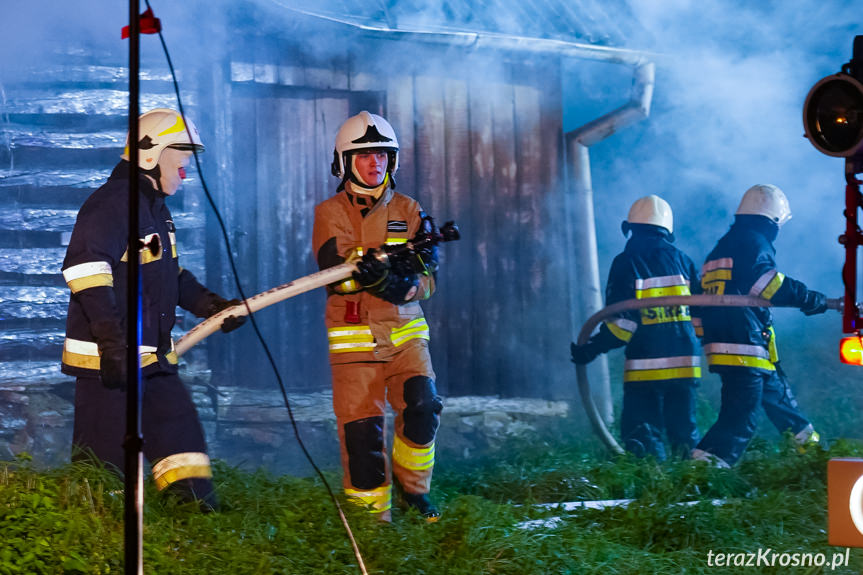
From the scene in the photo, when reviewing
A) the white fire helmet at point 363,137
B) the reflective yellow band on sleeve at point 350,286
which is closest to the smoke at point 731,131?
the white fire helmet at point 363,137

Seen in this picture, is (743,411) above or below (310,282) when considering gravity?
below

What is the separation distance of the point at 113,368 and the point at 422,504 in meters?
1.76

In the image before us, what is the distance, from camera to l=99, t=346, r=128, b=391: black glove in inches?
177

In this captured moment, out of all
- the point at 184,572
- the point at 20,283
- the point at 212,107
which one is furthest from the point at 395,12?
the point at 184,572

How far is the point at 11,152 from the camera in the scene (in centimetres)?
682

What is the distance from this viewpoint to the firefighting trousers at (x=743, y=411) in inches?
291

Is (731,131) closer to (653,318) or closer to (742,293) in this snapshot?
(742,293)

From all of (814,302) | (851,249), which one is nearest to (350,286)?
(851,249)

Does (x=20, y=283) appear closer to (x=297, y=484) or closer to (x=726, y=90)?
(x=297, y=484)

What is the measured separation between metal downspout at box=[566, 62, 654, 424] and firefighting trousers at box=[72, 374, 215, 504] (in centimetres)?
445

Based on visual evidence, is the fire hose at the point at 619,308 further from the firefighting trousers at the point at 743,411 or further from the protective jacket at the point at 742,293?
the firefighting trousers at the point at 743,411

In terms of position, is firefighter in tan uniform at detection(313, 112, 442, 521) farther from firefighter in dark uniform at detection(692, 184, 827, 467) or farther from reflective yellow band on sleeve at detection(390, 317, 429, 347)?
firefighter in dark uniform at detection(692, 184, 827, 467)

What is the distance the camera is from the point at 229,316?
16.6 feet

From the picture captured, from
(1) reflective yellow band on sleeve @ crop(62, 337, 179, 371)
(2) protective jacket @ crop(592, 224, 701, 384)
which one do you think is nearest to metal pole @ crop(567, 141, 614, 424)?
(2) protective jacket @ crop(592, 224, 701, 384)
